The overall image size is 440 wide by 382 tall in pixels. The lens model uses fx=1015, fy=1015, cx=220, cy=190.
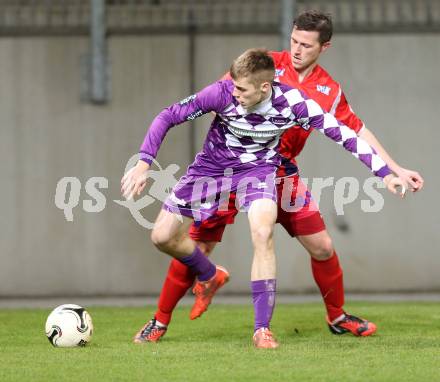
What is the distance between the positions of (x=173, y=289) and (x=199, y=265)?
0.20 metres

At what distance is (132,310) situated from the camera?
815 centimetres

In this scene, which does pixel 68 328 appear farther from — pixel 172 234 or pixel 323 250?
pixel 323 250

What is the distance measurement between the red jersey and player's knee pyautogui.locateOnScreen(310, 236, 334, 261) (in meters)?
0.43

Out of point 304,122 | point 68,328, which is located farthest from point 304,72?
point 68,328

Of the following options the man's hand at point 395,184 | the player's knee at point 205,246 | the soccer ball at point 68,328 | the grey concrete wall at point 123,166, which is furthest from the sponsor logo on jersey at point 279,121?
the grey concrete wall at point 123,166

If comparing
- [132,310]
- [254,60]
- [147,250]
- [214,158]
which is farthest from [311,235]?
[147,250]

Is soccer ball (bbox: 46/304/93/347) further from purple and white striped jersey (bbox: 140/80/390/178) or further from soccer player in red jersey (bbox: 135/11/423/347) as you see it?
purple and white striped jersey (bbox: 140/80/390/178)

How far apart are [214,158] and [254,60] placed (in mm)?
655

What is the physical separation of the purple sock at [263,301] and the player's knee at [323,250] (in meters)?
0.76

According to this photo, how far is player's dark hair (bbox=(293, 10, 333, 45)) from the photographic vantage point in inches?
216

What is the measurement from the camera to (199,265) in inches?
215

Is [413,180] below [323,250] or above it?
above

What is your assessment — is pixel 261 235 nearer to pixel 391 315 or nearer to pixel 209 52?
pixel 391 315

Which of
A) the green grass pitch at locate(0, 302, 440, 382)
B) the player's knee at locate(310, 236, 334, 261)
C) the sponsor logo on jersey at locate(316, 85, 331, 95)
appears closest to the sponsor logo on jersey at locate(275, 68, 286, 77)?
the sponsor logo on jersey at locate(316, 85, 331, 95)
